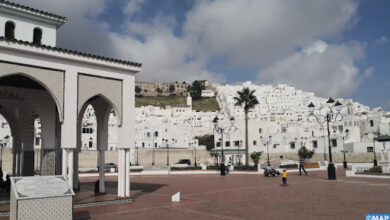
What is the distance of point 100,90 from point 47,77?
8.14 ft

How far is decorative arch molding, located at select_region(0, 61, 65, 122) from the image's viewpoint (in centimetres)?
1266

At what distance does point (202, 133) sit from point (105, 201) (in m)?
108

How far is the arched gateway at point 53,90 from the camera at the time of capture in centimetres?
1334

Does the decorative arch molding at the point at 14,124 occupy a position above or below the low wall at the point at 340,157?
above

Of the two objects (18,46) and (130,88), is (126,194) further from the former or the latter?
(18,46)

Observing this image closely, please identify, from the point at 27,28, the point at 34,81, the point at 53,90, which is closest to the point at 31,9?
the point at 27,28

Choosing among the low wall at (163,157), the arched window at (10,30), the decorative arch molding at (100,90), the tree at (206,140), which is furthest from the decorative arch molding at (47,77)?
the tree at (206,140)

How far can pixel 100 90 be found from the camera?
50.4 feet

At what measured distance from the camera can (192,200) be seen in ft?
54.0

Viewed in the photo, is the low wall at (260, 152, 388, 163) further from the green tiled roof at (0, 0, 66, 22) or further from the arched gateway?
the green tiled roof at (0, 0, 66, 22)

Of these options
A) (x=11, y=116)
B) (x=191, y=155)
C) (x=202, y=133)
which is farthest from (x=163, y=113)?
(x=11, y=116)

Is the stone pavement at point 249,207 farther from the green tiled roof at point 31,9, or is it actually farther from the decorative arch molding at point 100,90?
the green tiled roof at point 31,9

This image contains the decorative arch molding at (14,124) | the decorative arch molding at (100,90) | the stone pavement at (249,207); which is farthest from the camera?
the decorative arch molding at (14,124)

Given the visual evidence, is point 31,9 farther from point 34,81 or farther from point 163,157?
point 163,157
